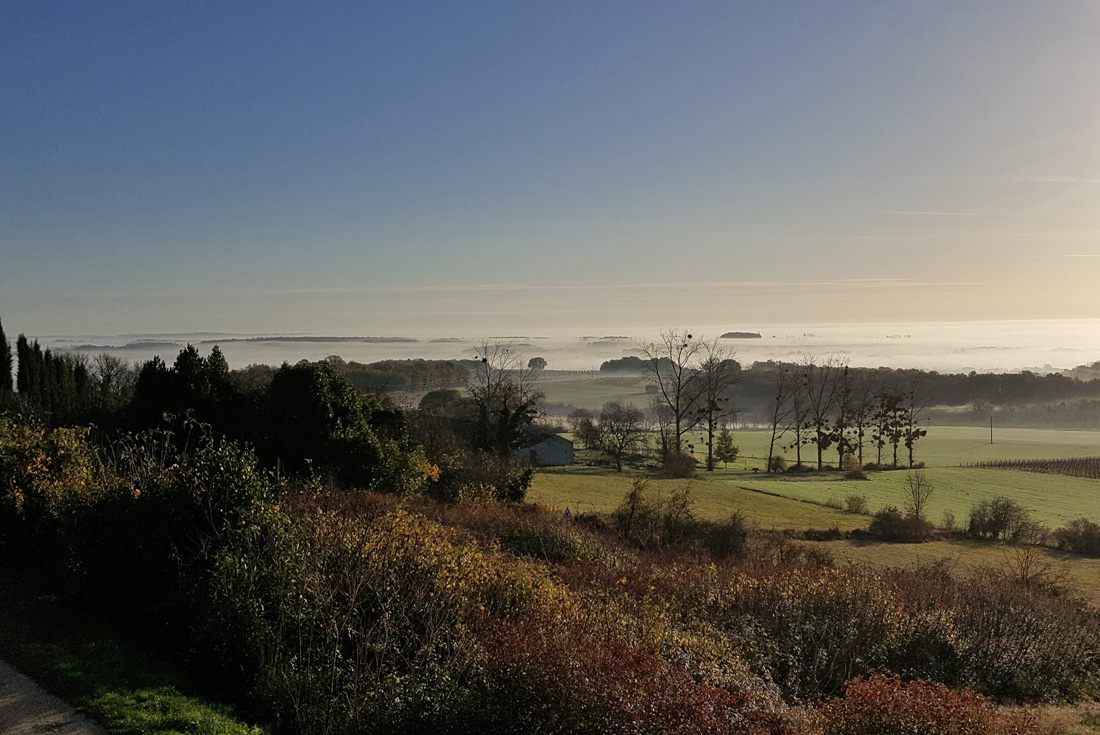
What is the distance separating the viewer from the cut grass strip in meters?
6.20

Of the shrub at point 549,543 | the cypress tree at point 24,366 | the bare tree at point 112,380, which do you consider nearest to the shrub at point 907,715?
the shrub at point 549,543

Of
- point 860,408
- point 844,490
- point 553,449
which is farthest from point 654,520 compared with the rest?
point 860,408

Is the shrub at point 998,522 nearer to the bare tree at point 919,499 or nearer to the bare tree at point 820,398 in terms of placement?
the bare tree at point 919,499

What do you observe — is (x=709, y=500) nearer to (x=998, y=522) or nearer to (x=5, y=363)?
(x=998, y=522)

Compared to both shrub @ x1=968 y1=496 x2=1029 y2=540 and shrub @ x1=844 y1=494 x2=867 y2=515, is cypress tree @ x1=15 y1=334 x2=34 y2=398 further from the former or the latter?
shrub @ x1=968 y1=496 x2=1029 y2=540

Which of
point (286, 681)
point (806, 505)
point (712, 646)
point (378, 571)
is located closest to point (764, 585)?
point (712, 646)

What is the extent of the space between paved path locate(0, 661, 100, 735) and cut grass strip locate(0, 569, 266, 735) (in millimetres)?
89

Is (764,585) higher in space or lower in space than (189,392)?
lower

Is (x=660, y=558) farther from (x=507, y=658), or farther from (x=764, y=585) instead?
(x=507, y=658)

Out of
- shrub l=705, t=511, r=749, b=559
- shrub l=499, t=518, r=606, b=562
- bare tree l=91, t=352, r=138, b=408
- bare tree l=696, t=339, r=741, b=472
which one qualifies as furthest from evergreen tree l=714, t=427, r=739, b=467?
shrub l=499, t=518, r=606, b=562

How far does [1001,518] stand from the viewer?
36.2 m

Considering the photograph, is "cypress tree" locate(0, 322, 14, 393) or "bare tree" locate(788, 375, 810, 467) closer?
"cypress tree" locate(0, 322, 14, 393)

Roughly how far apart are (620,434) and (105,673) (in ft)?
177

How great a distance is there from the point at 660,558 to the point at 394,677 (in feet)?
39.5
